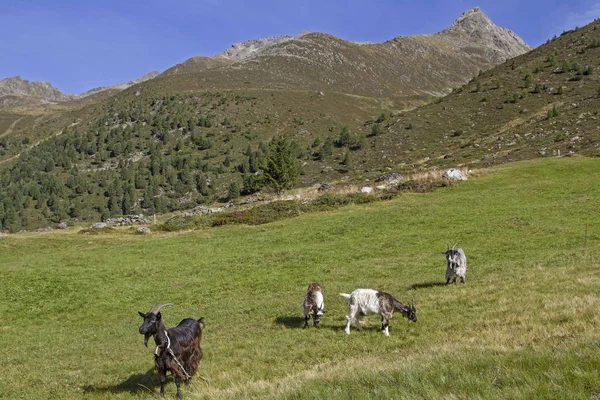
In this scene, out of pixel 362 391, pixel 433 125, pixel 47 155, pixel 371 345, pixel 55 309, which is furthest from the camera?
pixel 47 155

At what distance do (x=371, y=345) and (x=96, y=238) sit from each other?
38349 millimetres

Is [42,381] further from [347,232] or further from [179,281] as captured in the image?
[347,232]

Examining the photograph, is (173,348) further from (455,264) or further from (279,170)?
(279,170)

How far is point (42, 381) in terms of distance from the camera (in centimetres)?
1264

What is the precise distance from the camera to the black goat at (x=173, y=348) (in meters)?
9.49

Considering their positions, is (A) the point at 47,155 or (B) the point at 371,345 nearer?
(B) the point at 371,345

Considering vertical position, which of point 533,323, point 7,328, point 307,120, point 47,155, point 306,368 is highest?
point 307,120

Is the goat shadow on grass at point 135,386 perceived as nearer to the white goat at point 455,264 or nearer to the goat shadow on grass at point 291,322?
the goat shadow on grass at point 291,322

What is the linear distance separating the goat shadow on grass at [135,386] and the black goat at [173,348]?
114cm

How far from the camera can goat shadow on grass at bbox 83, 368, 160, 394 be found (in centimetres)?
1091

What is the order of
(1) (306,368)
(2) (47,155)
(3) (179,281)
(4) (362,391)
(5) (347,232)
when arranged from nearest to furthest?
(4) (362,391) < (1) (306,368) < (3) (179,281) < (5) (347,232) < (2) (47,155)

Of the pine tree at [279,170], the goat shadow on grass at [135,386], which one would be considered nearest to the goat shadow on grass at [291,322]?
the goat shadow on grass at [135,386]

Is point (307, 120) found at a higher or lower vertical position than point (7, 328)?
higher

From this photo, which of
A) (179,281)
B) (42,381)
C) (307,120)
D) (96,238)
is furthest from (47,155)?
(42,381)
